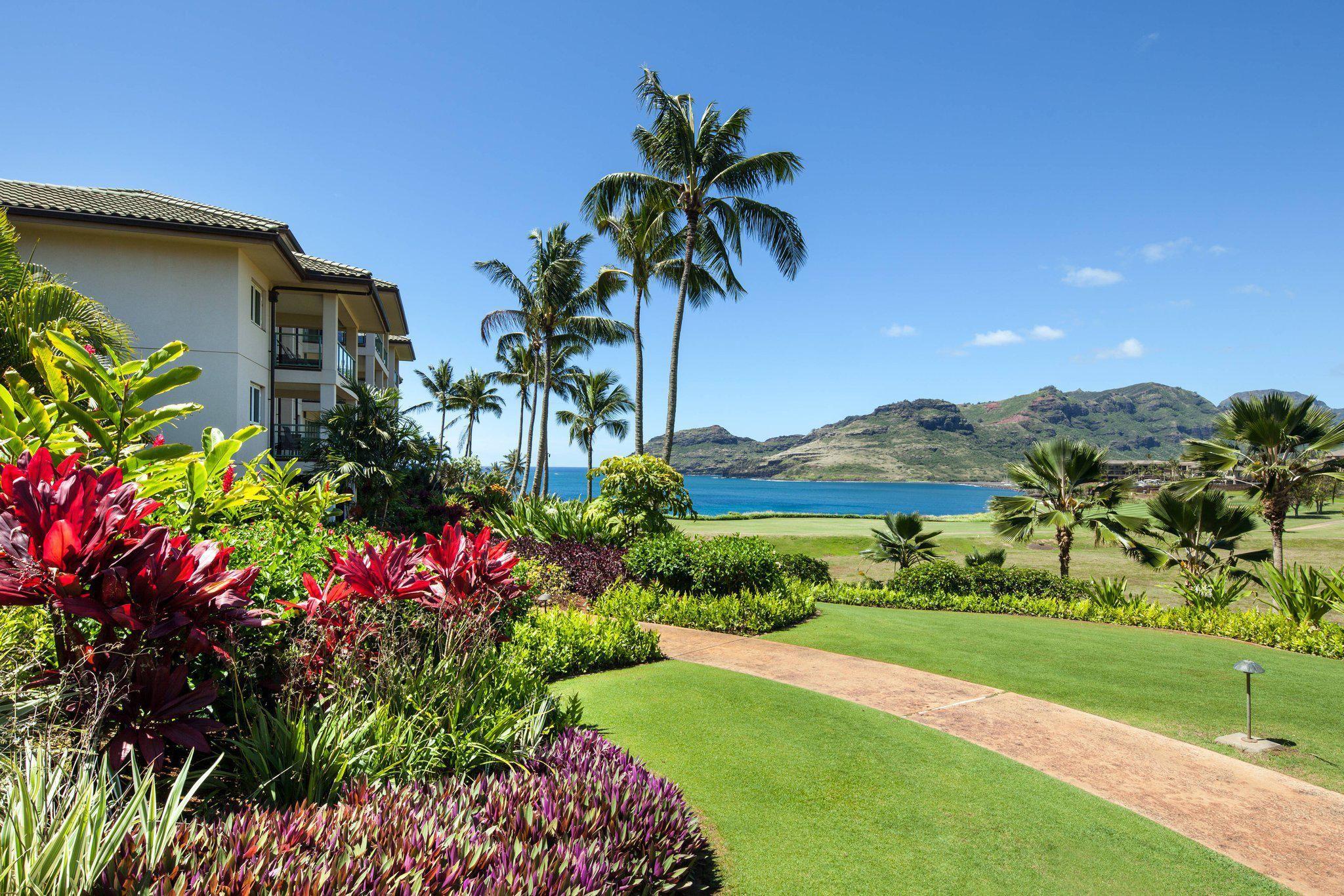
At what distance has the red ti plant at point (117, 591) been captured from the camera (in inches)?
100

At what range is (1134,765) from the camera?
15.9 feet

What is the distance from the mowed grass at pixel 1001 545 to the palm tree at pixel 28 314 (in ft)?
52.6

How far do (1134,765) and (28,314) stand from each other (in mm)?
11681

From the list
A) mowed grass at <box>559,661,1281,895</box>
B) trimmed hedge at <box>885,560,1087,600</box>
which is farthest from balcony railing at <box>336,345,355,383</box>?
mowed grass at <box>559,661,1281,895</box>

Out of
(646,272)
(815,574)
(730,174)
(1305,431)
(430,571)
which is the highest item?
(730,174)

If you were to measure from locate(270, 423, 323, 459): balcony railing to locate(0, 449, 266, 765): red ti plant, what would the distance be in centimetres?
1801

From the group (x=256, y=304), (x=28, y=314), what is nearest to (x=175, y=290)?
(x=256, y=304)

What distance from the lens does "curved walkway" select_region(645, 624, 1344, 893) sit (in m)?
3.79

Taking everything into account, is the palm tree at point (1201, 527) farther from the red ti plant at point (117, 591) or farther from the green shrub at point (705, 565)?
the red ti plant at point (117, 591)

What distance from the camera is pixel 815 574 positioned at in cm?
1412

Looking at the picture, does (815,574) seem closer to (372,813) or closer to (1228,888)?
(1228,888)

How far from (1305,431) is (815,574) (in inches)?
381

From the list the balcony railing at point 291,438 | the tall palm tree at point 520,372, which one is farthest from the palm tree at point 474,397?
the balcony railing at point 291,438

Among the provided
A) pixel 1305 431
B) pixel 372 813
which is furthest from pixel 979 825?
pixel 1305 431
